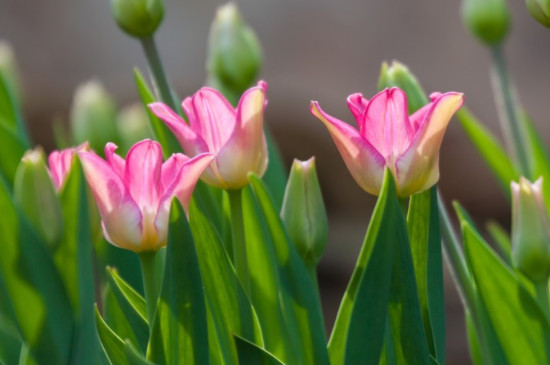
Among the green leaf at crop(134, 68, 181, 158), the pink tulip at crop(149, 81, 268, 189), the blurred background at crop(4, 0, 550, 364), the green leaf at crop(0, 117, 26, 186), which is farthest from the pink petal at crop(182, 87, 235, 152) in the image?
the blurred background at crop(4, 0, 550, 364)

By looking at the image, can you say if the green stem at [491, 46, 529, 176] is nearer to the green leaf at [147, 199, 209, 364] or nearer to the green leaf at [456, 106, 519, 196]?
the green leaf at [456, 106, 519, 196]

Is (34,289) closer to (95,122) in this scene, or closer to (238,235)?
(238,235)

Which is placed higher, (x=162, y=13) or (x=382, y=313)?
(x=162, y=13)

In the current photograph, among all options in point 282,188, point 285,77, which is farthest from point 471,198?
point 282,188

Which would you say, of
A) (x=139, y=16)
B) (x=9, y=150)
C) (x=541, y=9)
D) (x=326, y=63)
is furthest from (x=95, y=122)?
(x=326, y=63)

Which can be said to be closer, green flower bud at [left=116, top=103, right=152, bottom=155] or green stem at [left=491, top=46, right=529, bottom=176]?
green stem at [left=491, top=46, right=529, bottom=176]

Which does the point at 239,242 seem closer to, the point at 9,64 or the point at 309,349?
the point at 309,349

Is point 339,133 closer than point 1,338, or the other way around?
point 339,133
